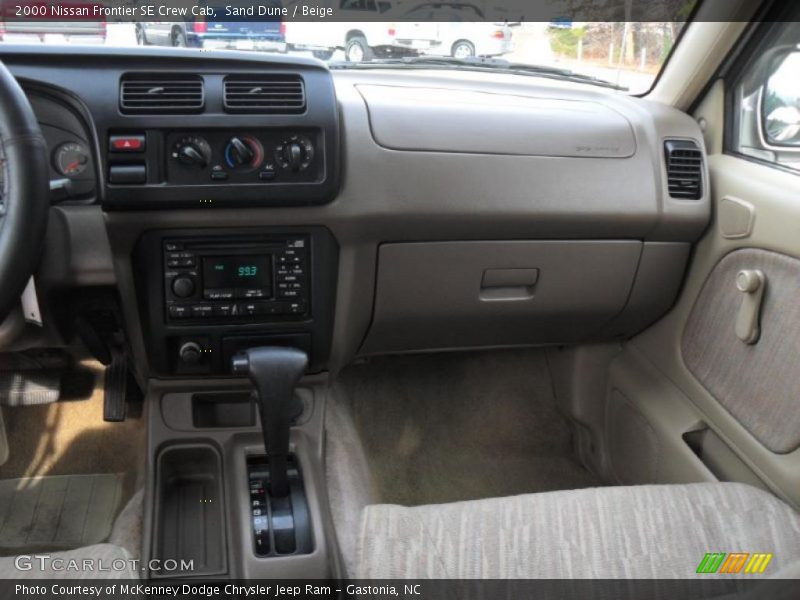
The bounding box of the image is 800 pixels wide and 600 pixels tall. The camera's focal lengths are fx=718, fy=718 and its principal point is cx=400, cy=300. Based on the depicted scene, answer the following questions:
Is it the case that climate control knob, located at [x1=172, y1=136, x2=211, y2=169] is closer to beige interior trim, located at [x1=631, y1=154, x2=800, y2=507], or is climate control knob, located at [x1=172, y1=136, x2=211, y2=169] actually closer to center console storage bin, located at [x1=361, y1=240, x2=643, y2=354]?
center console storage bin, located at [x1=361, y1=240, x2=643, y2=354]

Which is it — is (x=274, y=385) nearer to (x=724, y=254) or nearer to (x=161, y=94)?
(x=161, y=94)

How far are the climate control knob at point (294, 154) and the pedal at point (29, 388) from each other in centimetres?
86

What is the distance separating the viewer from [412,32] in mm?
1589

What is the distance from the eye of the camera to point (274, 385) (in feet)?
4.43

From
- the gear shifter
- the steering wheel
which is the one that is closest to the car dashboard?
the gear shifter

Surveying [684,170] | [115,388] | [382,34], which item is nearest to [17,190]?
[115,388]

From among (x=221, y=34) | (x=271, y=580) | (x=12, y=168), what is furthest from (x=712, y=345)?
(x=12, y=168)

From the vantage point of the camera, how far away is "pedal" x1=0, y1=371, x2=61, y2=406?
1.74 metres

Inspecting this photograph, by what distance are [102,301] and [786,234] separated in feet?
4.59

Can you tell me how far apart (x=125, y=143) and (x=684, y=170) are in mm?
1232

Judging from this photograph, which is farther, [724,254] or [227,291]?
[724,254]

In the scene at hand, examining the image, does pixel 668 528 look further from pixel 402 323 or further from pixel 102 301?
pixel 102 301

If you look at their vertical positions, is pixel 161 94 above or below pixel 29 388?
above

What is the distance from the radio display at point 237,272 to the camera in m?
1.45
